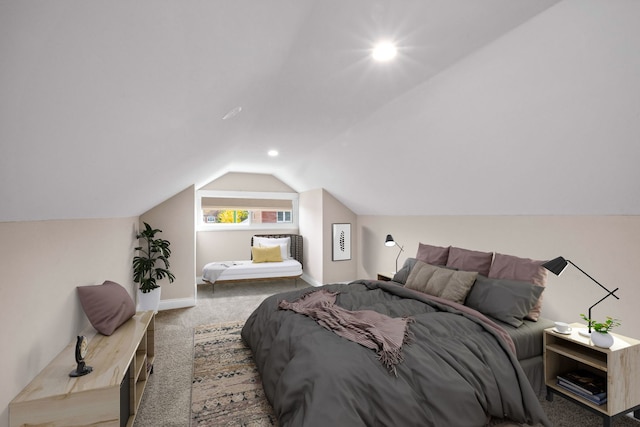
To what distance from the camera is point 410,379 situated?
181 centimetres

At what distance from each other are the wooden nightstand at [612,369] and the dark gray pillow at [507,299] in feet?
0.80

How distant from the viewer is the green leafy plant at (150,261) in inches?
163

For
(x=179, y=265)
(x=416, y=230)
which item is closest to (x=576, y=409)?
(x=416, y=230)

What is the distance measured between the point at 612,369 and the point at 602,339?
0.58 feet

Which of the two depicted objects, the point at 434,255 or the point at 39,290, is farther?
the point at 434,255

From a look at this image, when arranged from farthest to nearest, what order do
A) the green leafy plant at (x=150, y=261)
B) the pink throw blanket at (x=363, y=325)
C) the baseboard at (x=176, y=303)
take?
the baseboard at (x=176, y=303)
the green leafy plant at (x=150, y=261)
the pink throw blanket at (x=363, y=325)

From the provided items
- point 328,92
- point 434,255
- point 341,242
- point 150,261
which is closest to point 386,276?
point 434,255

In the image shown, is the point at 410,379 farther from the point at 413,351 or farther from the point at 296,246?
the point at 296,246

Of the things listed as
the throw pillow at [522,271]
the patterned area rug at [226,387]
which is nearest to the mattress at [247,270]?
the patterned area rug at [226,387]

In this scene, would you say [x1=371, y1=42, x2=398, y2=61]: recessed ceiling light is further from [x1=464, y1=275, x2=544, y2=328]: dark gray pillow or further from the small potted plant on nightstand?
the small potted plant on nightstand

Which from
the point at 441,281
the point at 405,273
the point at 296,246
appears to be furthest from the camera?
the point at 296,246

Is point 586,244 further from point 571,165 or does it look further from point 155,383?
point 155,383

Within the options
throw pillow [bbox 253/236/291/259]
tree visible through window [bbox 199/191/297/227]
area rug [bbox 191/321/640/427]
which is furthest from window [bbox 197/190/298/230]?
area rug [bbox 191/321/640/427]

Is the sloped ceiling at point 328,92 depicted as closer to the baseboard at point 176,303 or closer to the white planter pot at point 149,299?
the white planter pot at point 149,299
